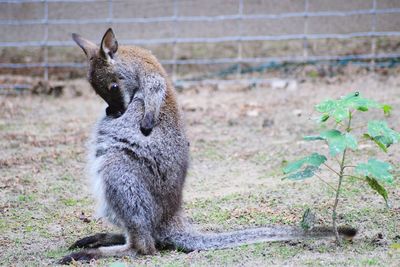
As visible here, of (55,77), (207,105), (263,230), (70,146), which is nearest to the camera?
(263,230)

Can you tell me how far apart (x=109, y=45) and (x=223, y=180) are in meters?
2.00

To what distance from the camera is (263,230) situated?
4.86 metres

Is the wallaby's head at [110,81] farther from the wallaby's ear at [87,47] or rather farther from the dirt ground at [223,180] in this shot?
the dirt ground at [223,180]

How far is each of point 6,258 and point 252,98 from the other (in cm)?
549

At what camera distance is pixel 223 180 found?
6766 millimetres

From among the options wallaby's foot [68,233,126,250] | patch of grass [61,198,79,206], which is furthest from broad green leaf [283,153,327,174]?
patch of grass [61,198,79,206]

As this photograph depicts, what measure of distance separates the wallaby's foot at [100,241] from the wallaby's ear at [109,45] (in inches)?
50.4

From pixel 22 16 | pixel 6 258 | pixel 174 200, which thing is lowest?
pixel 6 258

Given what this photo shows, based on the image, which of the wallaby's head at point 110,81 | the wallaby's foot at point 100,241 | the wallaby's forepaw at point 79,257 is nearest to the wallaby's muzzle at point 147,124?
the wallaby's head at point 110,81

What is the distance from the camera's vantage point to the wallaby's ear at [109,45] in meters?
5.25

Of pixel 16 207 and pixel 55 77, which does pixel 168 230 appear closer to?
pixel 16 207

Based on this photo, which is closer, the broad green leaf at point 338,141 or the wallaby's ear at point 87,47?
the broad green leaf at point 338,141

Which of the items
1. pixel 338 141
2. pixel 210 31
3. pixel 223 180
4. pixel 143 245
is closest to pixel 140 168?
pixel 143 245

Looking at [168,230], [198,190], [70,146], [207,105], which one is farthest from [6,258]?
[207,105]
